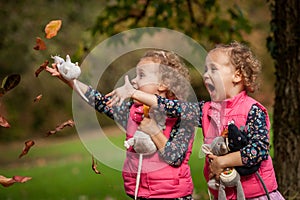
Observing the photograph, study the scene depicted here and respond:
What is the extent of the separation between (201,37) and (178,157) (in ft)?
14.8

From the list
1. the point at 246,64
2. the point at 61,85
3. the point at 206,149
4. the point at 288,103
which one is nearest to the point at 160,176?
the point at 206,149

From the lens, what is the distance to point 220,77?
144 inches

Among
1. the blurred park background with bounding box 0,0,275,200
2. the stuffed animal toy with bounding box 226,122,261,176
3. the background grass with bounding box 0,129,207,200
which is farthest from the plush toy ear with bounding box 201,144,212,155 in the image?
the background grass with bounding box 0,129,207,200

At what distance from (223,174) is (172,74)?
67 cm

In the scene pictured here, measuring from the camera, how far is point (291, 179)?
513 centimetres

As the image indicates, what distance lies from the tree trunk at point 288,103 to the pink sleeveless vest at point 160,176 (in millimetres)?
1513

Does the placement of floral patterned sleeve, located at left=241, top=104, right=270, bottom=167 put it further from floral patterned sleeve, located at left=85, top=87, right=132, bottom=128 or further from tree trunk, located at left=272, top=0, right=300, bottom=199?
tree trunk, located at left=272, top=0, right=300, bottom=199

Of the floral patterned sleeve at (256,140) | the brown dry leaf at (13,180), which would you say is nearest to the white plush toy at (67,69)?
the brown dry leaf at (13,180)

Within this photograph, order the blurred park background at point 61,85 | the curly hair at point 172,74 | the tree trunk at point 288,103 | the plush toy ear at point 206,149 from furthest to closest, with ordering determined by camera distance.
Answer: the blurred park background at point 61,85 < the tree trunk at point 288,103 < the curly hair at point 172,74 < the plush toy ear at point 206,149

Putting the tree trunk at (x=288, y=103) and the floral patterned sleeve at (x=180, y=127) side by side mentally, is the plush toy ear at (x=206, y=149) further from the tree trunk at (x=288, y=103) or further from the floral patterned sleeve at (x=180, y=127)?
the tree trunk at (x=288, y=103)

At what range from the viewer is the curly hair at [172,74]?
383cm

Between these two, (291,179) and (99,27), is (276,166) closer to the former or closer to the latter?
(291,179)

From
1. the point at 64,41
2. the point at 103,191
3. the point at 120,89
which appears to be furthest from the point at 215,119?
the point at 64,41

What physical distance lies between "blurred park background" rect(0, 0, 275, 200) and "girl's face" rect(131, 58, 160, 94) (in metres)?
0.71
